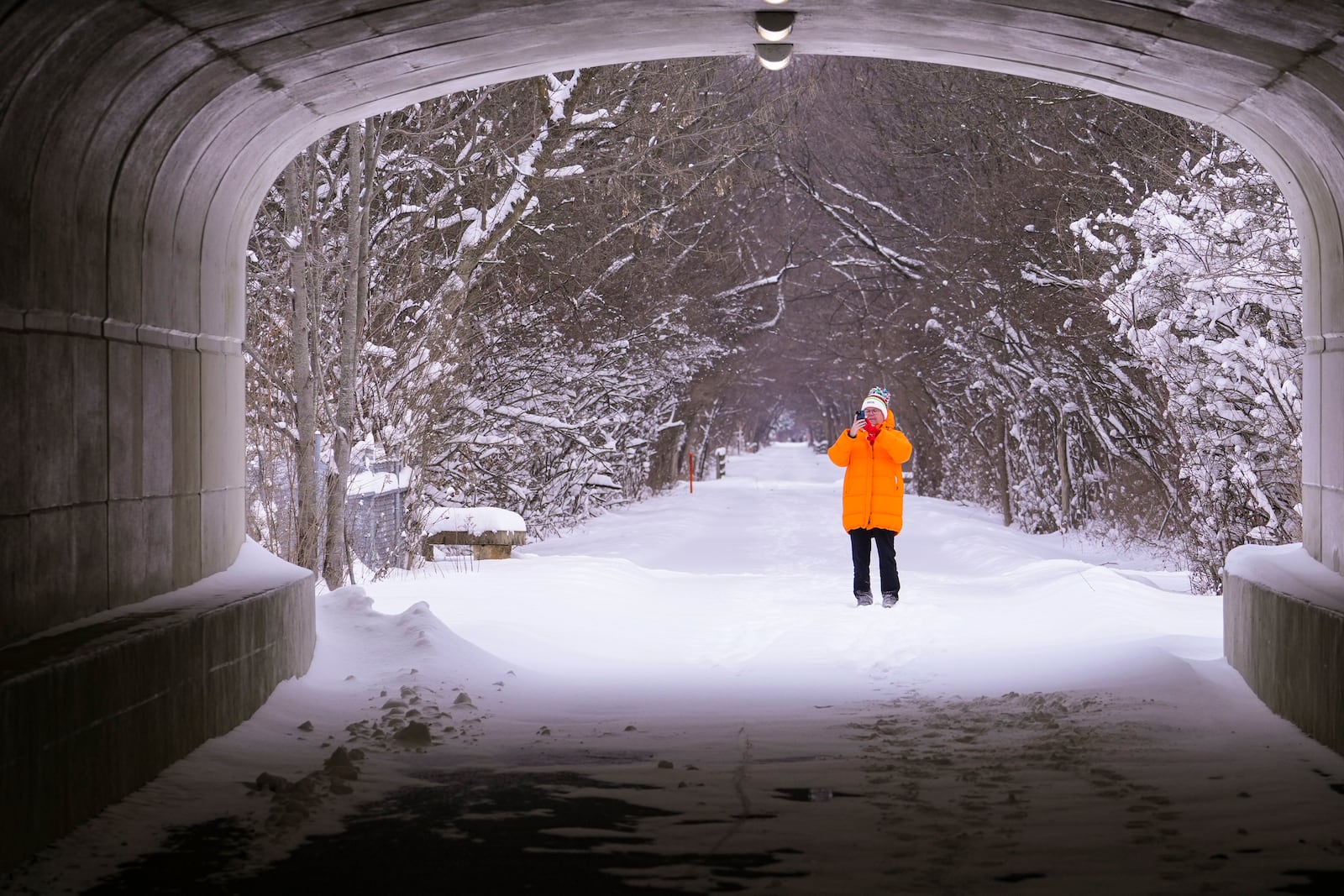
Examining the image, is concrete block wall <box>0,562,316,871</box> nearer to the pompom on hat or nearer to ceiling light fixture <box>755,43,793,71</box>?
ceiling light fixture <box>755,43,793,71</box>

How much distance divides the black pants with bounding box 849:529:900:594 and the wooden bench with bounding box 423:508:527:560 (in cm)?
508

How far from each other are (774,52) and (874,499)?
16.9 ft

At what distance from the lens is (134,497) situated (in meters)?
7.04

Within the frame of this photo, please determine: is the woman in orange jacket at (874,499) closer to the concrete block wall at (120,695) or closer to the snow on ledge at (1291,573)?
the snow on ledge at (1291,573)

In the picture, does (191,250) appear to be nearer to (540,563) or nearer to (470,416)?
(540,563)

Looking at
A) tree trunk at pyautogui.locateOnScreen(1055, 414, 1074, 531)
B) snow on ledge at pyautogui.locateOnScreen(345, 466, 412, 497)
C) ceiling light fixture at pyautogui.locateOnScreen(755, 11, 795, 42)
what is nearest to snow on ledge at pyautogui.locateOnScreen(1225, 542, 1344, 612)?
ceiling light fixture at pyautogui.locateOnScreen(755, 11, 795, 42)

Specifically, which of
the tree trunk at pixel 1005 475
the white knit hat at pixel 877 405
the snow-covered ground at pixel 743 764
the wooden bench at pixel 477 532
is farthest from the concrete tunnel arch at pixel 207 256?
the tree trunk at pixel 1005 475

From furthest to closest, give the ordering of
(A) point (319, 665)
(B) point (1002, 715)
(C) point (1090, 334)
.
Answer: (C) point (1090, 334) < (A) point (319, 665) < (B) point (1002, 715)

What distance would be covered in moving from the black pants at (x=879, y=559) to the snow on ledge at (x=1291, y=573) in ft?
11.4

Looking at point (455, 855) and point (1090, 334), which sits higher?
point (1090, 334)

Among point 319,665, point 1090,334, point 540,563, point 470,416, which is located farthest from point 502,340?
point 319,665

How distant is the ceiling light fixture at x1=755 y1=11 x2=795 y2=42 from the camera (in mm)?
8031

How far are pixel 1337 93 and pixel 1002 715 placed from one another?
3306 mm

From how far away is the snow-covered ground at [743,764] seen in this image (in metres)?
4.93
